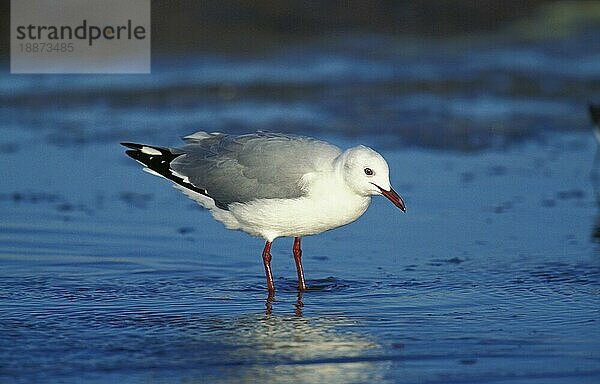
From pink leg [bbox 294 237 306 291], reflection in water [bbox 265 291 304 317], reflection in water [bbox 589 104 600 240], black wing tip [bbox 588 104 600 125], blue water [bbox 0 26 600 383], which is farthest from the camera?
black wing tip [bbox 588 104 600 125]

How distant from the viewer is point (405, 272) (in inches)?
314

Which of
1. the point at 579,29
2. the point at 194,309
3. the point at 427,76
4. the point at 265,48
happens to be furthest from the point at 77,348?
the point at 579,29

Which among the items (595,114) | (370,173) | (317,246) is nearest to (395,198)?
(370,173)

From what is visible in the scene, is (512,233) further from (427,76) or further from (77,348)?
(427,76)

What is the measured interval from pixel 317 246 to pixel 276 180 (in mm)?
1290

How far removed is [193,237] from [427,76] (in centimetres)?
803

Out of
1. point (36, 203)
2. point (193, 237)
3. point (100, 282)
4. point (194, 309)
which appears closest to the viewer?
point (194, 309)

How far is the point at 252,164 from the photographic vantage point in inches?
309

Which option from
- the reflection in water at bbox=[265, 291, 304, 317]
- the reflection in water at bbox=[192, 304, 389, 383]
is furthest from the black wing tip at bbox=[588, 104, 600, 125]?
the reflection in water at bbox=[192, 304, 389, 383]

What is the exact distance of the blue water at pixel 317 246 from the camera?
6117 millimetres

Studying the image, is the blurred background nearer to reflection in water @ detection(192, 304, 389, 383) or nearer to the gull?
the gull

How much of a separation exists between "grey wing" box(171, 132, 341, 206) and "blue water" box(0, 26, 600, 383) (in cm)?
57

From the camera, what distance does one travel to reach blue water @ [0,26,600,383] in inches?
241

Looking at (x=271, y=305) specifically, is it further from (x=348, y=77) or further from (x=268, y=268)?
(x=348, y=77)
